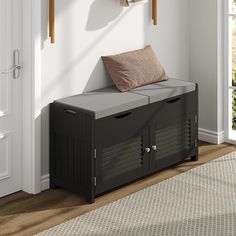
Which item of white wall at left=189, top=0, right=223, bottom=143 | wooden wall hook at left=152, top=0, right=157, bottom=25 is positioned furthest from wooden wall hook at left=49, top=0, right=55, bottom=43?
white wall at left=189, top=0, right=223, bottom=143

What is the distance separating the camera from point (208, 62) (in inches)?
236

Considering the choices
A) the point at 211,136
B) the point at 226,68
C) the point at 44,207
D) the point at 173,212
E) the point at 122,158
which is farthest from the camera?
the point at 211,136

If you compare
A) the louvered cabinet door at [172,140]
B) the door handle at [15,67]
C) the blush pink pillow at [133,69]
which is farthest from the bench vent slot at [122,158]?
the door handle at [15,67]

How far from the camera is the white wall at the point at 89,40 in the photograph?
4.91 meters

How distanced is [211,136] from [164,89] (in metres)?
1.01

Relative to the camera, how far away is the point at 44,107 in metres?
4.90

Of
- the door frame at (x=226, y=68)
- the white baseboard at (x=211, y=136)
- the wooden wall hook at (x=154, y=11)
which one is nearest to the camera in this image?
the wooden wall hook at (x=154, y=11)

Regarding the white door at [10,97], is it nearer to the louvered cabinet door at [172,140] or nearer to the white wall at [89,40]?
the white wall at [89,40]

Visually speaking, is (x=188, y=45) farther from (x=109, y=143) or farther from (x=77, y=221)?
(x=77, y=221)

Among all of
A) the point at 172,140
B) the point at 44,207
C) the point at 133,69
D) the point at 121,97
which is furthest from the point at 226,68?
the point at 44,207

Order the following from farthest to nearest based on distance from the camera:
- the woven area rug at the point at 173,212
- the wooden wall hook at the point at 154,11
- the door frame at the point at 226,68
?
the door frame at the point at 226,68 → the wooden wall hook at the point at 154,11 → the woven area rug at the point at 173,212

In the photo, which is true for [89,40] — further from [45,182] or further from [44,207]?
[44,207]

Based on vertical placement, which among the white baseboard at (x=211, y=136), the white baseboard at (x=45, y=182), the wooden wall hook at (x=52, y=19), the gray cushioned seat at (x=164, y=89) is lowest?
the white baseboard at (x=45, y=182)

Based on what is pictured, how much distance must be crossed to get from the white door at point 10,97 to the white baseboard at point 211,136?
1.90 metres
